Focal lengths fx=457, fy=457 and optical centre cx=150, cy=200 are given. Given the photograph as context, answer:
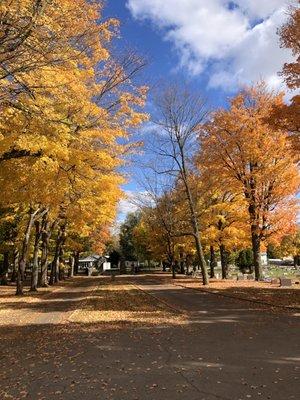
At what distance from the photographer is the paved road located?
6.53m

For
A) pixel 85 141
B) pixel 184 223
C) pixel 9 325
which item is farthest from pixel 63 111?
pixel 184 223

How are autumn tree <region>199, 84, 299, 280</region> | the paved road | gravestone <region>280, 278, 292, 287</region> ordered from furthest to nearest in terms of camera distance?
1. autumn tree <region>199, 84, 299, 280</region>
2. gravestone <region>280, 278, 292, 287</region>
3. the paved road

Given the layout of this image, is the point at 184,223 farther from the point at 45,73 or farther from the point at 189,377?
the point at 189,377

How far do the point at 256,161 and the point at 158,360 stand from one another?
69.7 ft

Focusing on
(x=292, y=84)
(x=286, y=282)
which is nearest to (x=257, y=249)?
(x=286, y=282)

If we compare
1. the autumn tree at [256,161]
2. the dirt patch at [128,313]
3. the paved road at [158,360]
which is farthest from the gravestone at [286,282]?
the paved road at [158,360]

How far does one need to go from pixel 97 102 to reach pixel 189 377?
1203 centimetres

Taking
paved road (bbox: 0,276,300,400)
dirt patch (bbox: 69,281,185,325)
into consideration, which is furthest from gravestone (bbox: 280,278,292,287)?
paved road (bbox: 0,276,300,400)

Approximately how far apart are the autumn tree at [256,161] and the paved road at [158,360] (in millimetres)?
15752

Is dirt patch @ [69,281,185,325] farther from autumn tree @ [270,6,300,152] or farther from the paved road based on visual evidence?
autumn tree @ [270,6,300,152]

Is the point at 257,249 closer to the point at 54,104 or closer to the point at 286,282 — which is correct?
the point at 286,282

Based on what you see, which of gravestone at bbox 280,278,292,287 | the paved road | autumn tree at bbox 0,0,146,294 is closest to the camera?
the paved road

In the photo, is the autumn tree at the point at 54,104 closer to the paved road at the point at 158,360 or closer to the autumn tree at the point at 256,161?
the paved road at the point at 158,360

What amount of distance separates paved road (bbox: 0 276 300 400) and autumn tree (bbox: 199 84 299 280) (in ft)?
51.7
